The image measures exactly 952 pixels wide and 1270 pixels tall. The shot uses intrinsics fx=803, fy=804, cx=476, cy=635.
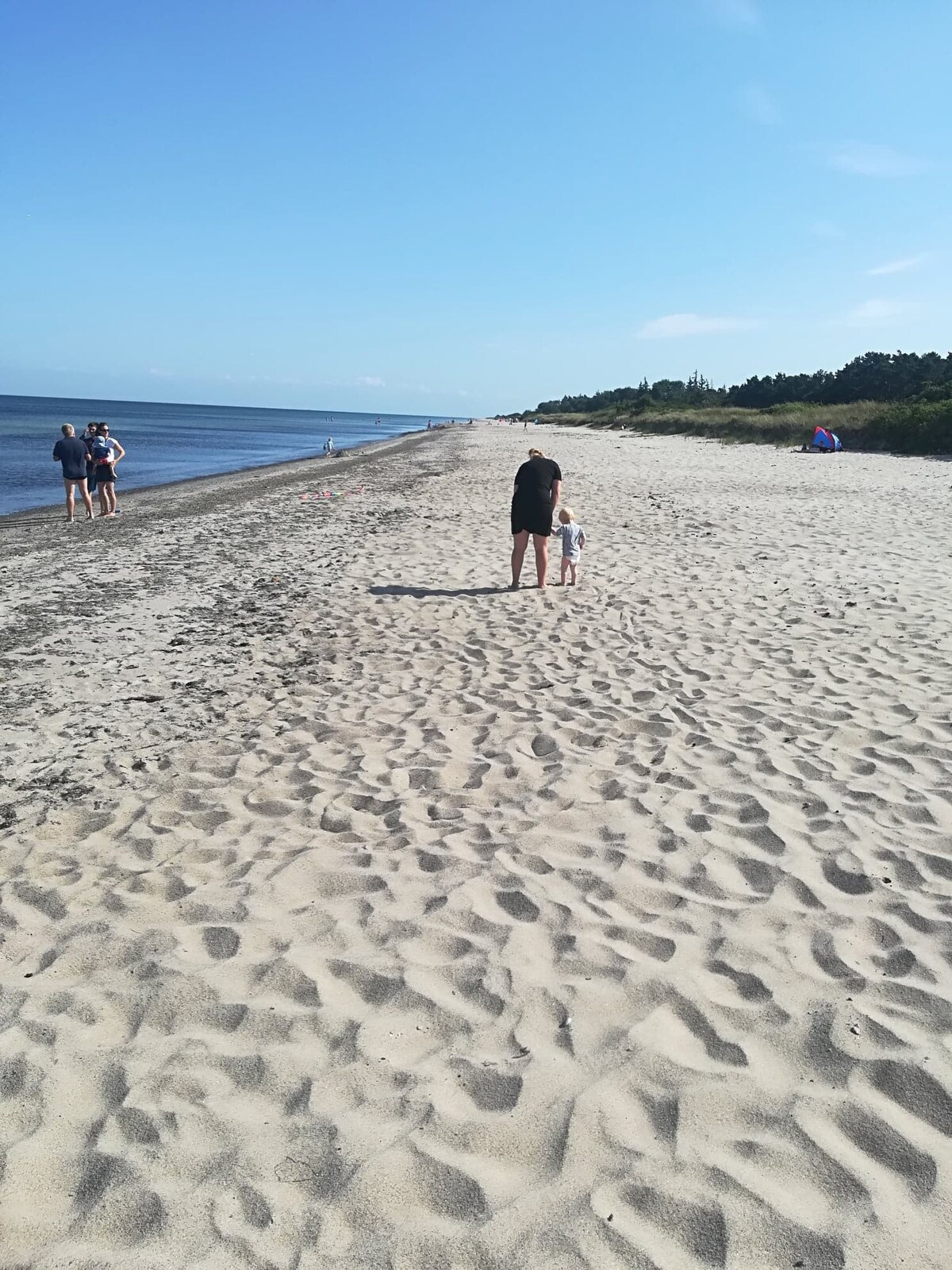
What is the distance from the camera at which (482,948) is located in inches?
121

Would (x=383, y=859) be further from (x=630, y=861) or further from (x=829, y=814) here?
(x=829, y=814)

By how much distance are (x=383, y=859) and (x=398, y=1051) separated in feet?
3.91

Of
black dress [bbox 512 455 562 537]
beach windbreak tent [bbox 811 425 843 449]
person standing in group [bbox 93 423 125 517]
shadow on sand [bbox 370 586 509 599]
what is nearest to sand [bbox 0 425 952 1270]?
shadow on sand [bbox 370 586 509 599]

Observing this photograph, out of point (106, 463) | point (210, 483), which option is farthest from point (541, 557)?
point (210, 483)

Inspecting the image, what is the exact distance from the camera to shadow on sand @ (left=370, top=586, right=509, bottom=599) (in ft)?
29.2

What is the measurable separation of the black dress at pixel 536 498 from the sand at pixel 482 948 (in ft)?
6.09

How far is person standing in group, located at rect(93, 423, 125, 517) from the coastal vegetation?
82.1ft

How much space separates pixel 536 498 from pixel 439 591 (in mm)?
1496

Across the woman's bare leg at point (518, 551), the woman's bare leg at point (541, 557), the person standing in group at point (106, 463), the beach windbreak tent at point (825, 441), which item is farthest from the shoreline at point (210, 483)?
the beach windbreak tent at point (825, 441)

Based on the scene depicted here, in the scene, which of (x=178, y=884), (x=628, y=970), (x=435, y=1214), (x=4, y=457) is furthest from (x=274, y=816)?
(x=4, y=457)

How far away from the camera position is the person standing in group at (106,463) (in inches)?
615

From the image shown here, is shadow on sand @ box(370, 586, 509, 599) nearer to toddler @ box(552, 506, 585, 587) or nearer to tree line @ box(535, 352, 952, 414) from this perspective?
toddler @ box(552, 506, 585, 587)

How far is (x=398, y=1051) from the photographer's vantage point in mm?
2582

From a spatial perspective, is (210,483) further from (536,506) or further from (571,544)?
(571,544)
